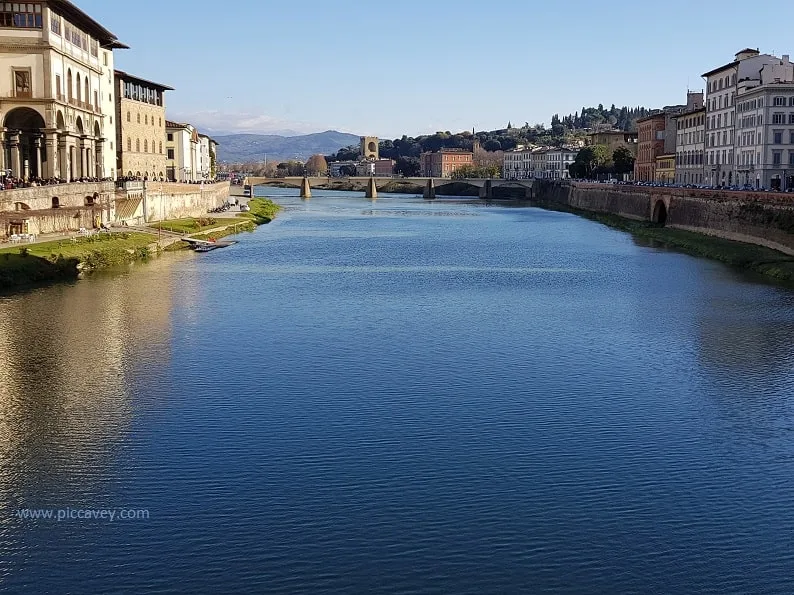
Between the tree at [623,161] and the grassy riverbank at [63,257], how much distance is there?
82712 millimetres

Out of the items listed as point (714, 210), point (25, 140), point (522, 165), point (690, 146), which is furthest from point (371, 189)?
point (25, 140)

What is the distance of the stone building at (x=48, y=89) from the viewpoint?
5066 centimetres

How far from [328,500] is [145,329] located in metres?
15.7

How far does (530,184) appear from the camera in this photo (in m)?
143

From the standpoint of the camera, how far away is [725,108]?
7794cm

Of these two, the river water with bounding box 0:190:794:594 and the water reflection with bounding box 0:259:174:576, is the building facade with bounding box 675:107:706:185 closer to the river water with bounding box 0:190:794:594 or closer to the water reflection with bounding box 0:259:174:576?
the river water with bounding box 0:190:794:594

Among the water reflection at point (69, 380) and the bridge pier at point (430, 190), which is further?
the bridge pier at point (430, 190)

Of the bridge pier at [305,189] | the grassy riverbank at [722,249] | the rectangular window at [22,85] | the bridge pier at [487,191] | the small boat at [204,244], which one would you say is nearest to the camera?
the grassy riverbank at [722,249]

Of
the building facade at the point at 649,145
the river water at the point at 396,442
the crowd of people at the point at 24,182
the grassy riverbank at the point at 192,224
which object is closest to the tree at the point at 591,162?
the building facade at the point at 649,145

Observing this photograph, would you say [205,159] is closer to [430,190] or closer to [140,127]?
[430,190]

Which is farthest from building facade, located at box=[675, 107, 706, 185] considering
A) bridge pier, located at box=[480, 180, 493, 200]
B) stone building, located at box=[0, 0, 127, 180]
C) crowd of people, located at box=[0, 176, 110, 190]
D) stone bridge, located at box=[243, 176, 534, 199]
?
bridge pier, located at box=[480, 180, 493, 200]

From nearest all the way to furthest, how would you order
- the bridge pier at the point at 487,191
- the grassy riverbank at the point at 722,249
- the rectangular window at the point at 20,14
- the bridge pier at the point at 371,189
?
the grassy riverbank at the point at 722,249
the rectangular window at the point at 20,14
the bridge pier at the point at 487,191
the bridge pier at the point at 371,189

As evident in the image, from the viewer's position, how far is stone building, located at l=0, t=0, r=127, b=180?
50.7 m

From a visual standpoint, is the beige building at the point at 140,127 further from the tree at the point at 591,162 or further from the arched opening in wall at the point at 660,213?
the tree at the point at 591,162
